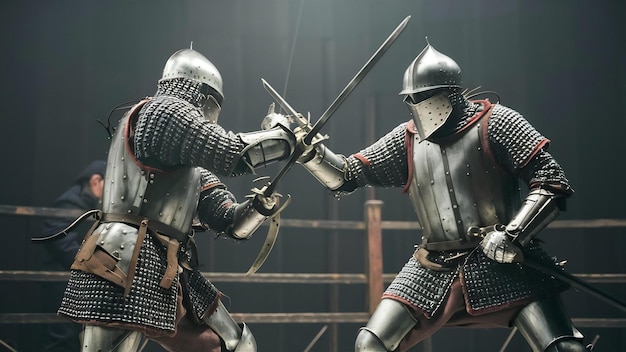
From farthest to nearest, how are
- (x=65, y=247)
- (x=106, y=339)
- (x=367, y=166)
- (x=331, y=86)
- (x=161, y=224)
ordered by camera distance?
(x=331, y=86), (x=65, y=247), (x=367, y=166), (x=161, y=224), (x=106, y=339)

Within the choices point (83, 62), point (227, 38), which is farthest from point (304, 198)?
point (83, 62)

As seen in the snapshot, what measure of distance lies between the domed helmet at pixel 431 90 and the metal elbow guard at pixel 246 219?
892 millimetres

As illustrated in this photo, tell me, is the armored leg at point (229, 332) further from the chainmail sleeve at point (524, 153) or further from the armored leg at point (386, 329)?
the chainmail sleeve at point (524, 153)

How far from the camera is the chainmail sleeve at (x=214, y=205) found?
3.62m

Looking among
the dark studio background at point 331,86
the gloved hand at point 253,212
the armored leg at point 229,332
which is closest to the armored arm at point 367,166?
the gloved hand at point 253,212

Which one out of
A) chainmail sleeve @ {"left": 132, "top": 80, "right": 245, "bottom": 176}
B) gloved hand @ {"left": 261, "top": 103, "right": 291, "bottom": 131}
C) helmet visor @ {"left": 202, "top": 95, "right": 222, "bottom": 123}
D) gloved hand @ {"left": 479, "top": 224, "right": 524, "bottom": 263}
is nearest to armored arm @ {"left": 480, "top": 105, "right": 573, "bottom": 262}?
gloved hand @ {"left": 479, "top": 224, "right": 524, "bottom": 263}

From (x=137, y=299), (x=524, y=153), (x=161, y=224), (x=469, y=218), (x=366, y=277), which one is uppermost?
(x=524, y=153)

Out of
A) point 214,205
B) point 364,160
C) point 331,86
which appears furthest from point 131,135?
point 331,86

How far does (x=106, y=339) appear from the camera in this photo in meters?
2.84

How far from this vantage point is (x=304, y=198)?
6.38 m

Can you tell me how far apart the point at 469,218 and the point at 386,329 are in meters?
0.65

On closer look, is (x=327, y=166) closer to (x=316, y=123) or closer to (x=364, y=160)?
(x=364, y=160)

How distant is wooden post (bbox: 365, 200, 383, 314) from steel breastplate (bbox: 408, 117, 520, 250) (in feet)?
7.12

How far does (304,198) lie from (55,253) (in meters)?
2.25
